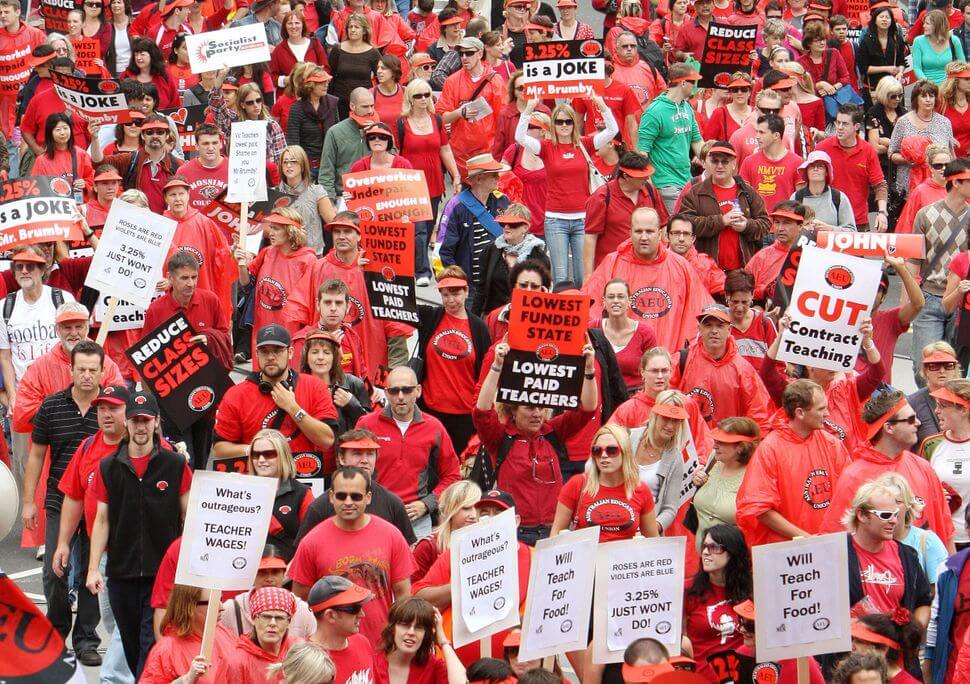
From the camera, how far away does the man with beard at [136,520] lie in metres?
10.5

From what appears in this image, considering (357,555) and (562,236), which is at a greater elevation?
(357,555)

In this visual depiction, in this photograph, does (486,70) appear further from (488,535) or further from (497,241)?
(488,535)

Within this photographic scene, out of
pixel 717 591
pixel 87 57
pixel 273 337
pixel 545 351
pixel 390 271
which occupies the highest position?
pixel 87 57

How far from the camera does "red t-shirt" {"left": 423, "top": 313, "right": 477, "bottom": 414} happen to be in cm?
1277

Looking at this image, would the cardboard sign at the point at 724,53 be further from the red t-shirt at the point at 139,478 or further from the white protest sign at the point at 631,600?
the white protest sign at the point at 631,600

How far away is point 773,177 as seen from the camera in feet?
53.6

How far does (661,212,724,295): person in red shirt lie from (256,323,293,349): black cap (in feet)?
11.4

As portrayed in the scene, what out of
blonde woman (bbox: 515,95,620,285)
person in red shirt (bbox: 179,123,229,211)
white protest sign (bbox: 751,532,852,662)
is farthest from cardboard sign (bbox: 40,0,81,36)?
white protest sign (bbox: 751,532,852,662)

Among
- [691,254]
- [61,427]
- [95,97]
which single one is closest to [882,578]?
[691,254]

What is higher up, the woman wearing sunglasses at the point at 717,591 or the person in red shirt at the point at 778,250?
the person in red shirt at the point at 778,250

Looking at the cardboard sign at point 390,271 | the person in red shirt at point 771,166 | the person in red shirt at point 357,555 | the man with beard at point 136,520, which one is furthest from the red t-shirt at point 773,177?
the person in red shirt at point 357,555

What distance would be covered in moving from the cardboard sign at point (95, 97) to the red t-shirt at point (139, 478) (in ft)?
21.9

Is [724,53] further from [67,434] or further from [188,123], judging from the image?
[67,434]

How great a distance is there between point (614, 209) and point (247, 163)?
9.48 feet
